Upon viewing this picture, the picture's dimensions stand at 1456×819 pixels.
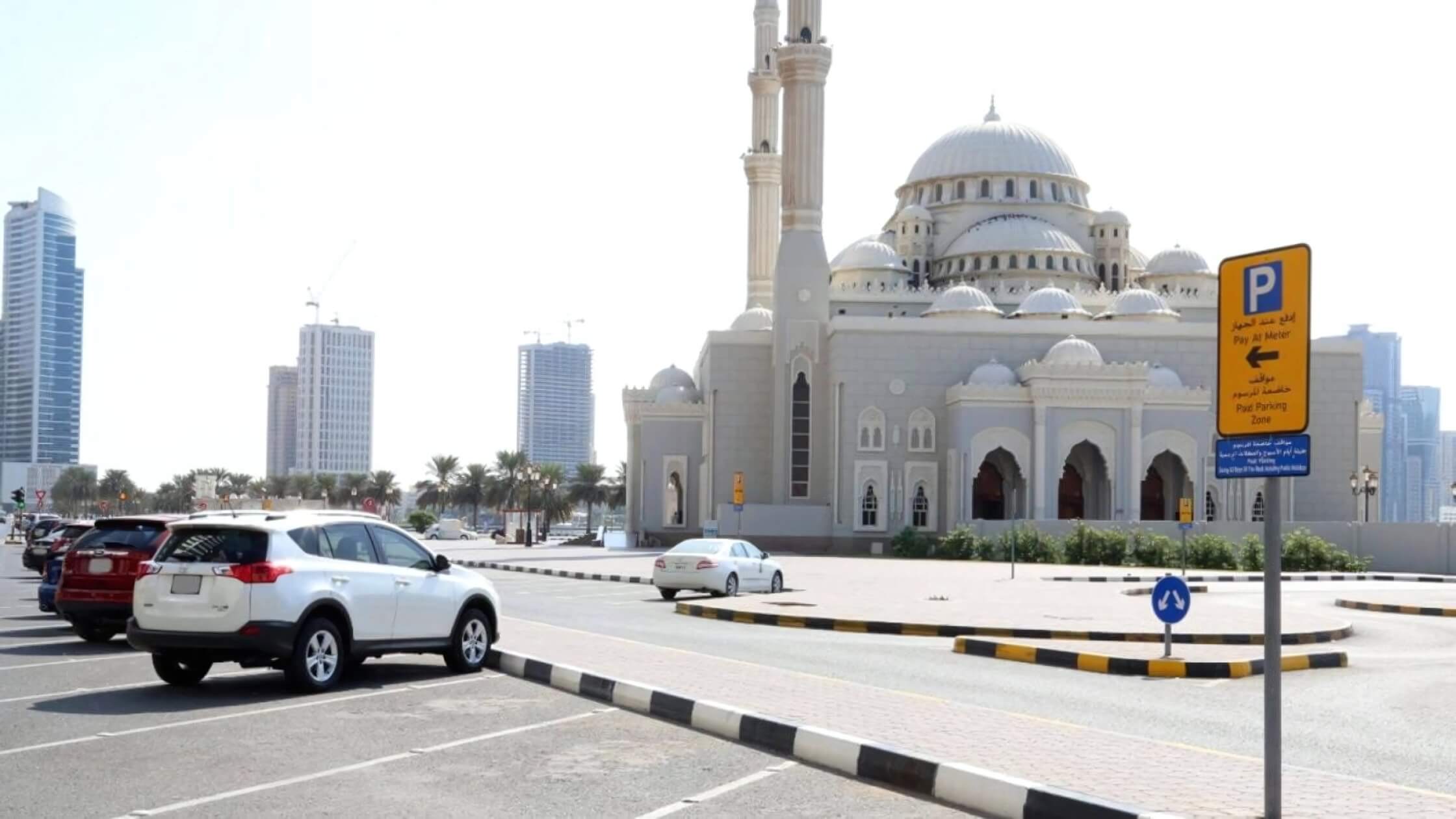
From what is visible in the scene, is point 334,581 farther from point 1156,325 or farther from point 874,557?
point 1156,325

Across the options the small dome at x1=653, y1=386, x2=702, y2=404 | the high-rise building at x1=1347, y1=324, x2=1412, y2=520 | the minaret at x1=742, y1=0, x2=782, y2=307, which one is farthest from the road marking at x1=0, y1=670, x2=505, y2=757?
the high-rise building at x1=1347, y1=324, x2=1412, y2=520

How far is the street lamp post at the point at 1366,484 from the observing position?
5626cm

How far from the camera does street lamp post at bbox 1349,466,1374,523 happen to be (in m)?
56.3

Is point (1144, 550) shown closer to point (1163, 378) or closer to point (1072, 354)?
point (1072, 354)

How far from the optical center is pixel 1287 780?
26.7ft

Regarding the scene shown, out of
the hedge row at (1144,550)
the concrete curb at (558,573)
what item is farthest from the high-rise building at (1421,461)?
the concrete curb at (558,573)

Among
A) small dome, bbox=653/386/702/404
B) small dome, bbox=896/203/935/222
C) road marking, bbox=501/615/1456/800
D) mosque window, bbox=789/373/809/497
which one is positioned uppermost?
small dome, bbox=896/203/935/222

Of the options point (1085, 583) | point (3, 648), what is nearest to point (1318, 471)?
point (1085, 583)

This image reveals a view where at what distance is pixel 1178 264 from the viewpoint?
7681 cm

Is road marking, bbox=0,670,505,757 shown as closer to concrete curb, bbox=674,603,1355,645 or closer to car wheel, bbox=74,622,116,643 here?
car wheel, bbox=74,622,116,643

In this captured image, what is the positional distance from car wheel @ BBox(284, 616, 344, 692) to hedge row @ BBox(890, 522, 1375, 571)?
3159 centimetres

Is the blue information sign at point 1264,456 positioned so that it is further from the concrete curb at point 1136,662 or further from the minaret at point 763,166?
the minaret at point 763,166

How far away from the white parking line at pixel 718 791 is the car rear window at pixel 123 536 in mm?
9733

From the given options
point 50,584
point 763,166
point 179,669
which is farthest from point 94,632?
point 763,166
